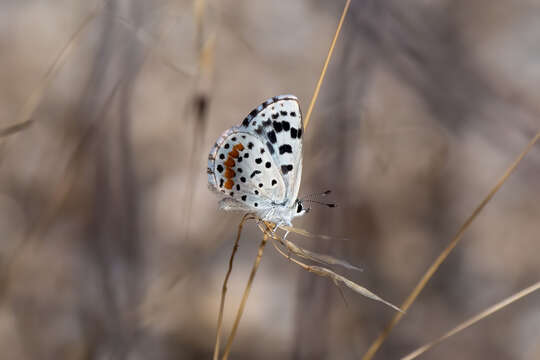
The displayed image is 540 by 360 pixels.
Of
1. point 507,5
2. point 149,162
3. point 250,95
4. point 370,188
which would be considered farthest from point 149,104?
point 507,5

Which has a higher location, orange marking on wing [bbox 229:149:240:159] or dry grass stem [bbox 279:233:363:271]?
orange marking on wing [bbox 229:149:240:159]

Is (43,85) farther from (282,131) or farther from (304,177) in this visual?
(304,177)

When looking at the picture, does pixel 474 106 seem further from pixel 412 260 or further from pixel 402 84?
pixel 412 260

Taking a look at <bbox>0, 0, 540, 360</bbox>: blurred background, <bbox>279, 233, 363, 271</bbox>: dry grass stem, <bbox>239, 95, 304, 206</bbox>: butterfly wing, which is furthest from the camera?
<bbox>0, 0, 540, 360</bbox>: blurred background

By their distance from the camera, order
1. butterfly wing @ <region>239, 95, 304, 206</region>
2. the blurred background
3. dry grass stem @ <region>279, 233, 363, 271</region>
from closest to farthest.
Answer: dry grass stem @ <region>279, 233, 363, 271</region> → butterfly wing @ <region>239, 95, 304, 206</region> → the blurred background

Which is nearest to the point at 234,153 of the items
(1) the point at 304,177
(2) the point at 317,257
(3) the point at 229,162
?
(3) the point at 229,162

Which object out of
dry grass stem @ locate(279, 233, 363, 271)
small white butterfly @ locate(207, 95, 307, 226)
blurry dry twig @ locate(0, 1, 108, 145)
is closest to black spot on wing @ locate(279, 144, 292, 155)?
small white butterfly @ locate(207, 95, 307, 226)

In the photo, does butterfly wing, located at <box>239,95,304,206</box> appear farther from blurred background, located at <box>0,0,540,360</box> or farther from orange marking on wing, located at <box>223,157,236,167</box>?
blurred background, located at <box>0,0,540,360</box>

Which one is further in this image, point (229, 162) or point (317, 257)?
point (229, 162)
